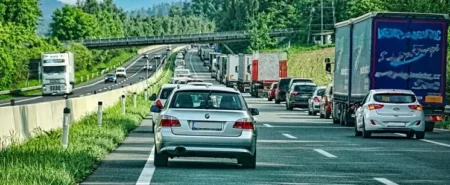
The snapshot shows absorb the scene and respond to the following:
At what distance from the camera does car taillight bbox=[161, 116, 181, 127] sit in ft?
57.8

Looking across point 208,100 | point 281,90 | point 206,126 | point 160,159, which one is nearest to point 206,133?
point 206,126

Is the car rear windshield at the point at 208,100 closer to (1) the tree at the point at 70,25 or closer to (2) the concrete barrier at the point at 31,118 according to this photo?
(2) the concrete barrier at the point at 31,118

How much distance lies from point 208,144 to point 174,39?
523 ft

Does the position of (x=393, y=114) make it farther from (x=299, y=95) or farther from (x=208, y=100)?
(x=299, y=95)

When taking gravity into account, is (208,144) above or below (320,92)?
above

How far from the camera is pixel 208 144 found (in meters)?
17.5

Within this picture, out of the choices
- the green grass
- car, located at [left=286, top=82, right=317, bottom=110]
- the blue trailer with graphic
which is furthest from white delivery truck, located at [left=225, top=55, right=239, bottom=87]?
the green grass

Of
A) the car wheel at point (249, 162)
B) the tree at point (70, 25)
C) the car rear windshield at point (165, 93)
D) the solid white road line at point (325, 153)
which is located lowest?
the solid white road line at point (325, 153)

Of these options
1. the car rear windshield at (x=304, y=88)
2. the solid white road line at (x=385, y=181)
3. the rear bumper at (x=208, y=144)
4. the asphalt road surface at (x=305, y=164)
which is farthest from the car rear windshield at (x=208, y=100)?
the car rear windshield at (x=304, y=88)

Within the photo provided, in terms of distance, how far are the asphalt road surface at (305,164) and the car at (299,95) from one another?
78.3 ft

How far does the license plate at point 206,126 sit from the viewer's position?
1758cm

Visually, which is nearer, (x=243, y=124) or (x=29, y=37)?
(x=243, y=124)

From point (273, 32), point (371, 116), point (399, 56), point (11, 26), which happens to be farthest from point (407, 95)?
point (273, 32)

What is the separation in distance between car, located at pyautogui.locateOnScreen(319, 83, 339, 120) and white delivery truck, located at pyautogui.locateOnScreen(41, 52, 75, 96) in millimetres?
37726
